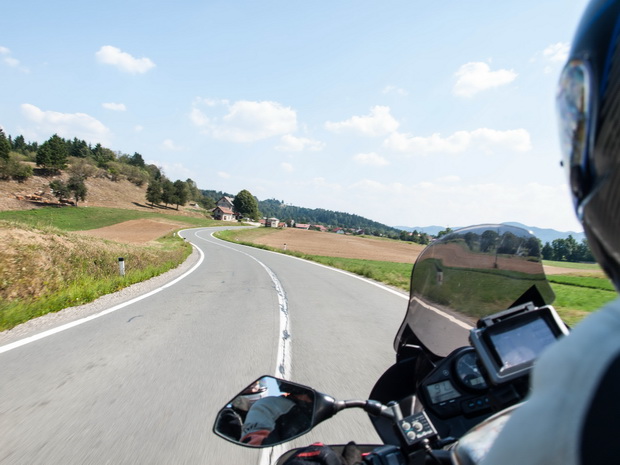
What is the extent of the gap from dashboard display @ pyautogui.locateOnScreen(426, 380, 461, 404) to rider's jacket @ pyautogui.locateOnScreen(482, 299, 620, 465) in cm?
119

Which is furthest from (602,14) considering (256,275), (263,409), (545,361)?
(256,275)

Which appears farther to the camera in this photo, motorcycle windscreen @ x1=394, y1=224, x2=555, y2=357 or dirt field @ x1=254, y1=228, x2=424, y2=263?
dirt field @ x1=254, y1=228, x2=424, y2=263

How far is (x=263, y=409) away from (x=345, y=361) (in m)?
3.91

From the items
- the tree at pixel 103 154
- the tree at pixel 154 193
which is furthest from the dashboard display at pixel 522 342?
the tree at pixel 103 154

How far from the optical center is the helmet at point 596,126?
0.66 metres

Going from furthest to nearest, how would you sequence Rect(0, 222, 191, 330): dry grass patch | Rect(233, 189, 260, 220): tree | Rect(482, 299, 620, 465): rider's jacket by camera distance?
1. Rect(233, 189, 260, 220): tree
2. Rect(0, 222, 191, 330): dry grass patch
3. Rect(482, 299, 620, 465): rider's jacket

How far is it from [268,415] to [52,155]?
352ft

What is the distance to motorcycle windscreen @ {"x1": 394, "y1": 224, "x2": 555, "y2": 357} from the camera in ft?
6.19

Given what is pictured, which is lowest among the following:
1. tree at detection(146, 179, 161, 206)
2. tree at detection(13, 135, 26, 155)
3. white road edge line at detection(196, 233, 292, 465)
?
white road edge line at detection(196, 233, 292, 465)

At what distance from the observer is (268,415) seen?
4.58 feet

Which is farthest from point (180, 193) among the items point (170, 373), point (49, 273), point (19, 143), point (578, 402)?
point (578, 402)

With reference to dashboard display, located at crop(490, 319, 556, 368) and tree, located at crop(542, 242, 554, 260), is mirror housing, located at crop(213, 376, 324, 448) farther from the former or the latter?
tree, located at crop(542, 242, 554, 260)

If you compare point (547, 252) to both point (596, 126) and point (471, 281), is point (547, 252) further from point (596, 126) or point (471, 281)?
point (596, 126)

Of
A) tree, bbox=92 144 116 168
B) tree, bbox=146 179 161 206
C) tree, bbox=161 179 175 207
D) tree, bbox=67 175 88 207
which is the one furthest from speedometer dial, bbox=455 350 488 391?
tree, bbox=92 144 116 168
